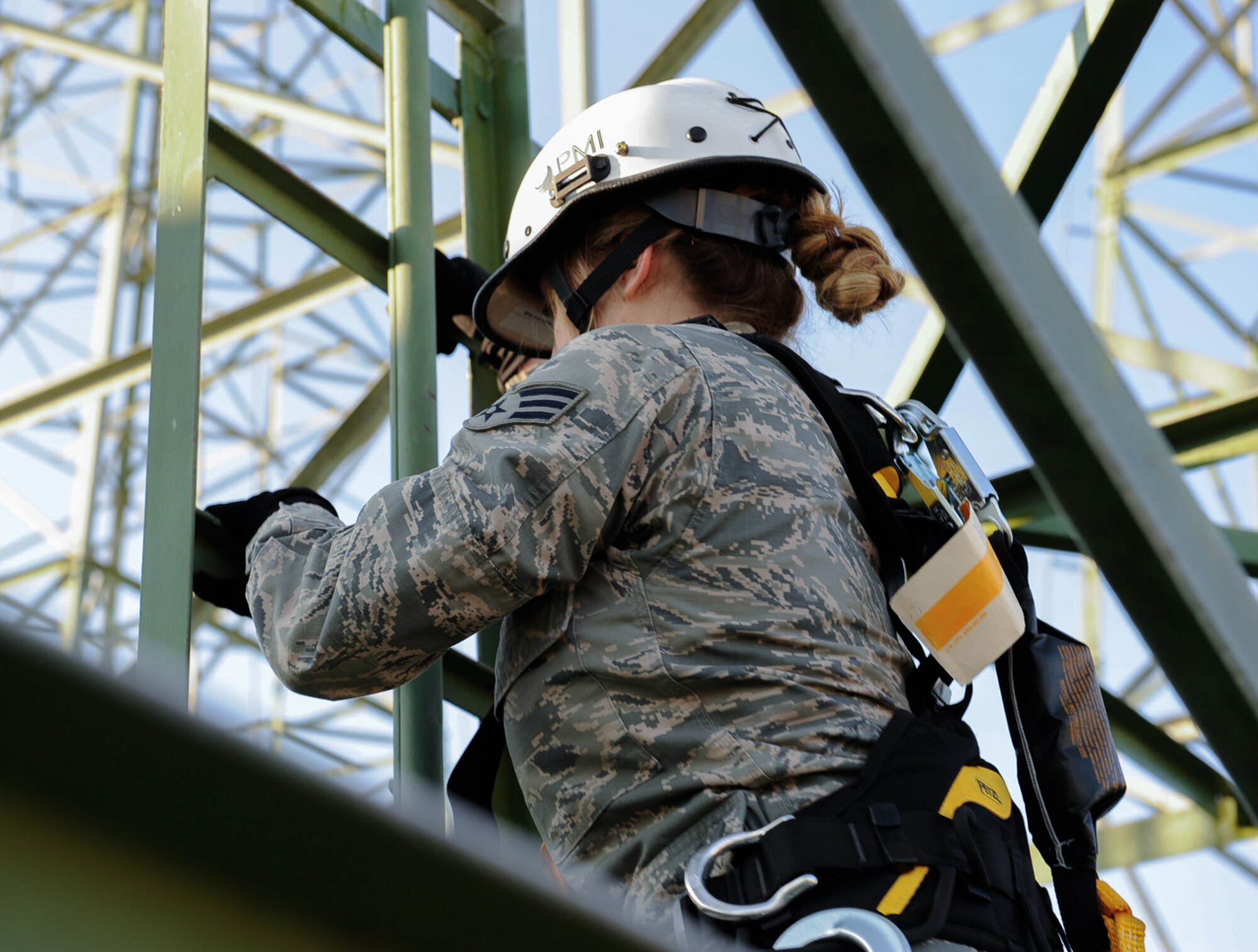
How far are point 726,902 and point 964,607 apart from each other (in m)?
0.64

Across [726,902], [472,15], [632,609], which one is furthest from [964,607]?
[472,15]

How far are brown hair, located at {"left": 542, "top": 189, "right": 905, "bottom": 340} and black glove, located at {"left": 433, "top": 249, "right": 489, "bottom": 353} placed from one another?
0.72 m

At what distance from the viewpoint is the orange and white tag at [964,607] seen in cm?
230

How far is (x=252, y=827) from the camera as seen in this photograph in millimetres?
549

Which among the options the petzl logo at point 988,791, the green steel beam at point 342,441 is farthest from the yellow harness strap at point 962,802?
the green steel beam at point 342,441

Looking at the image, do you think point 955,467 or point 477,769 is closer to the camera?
point 955,467

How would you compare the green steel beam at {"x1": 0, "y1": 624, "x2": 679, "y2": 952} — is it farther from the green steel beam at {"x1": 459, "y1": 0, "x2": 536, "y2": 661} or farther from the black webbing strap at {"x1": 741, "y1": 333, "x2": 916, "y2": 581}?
the green steel beam at {"x1": 459, "y1": 0, "x2": 536, "y2": 661}

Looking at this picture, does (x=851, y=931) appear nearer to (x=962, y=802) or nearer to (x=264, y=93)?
(x=962, y=802)

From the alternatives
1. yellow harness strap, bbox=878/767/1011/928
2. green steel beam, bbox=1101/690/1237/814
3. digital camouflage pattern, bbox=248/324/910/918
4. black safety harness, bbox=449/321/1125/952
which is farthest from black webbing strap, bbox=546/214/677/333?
green steel beam, bbox=1101/690/1237/814

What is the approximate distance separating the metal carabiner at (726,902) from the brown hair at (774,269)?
1.10m

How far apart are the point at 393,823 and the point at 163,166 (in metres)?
2.84

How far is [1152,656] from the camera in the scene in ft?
5.01

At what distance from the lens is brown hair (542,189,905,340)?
276cm

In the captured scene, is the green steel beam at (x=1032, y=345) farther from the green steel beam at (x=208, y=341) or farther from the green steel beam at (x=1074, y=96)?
the green steel beam at (x=208, y=341)
